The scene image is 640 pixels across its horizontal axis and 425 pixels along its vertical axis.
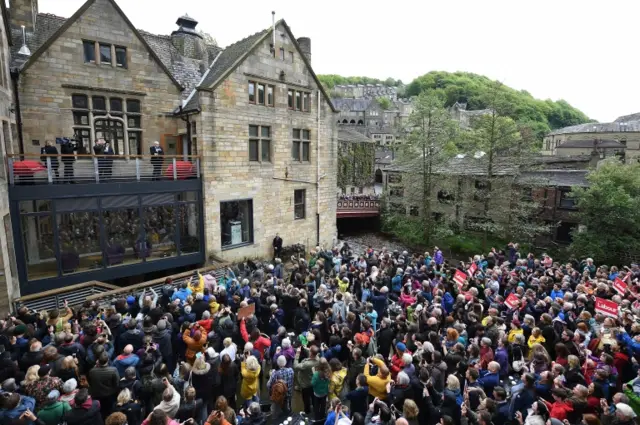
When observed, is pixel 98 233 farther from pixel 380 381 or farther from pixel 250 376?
pixel 380 381

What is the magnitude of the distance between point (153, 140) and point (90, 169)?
14.3 ft

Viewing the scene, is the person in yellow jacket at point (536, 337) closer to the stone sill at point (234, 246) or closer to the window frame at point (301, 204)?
the stone sill at point (234, 246)

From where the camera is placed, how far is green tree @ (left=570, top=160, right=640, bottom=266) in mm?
21359

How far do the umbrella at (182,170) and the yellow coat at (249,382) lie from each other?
11099 millimetres

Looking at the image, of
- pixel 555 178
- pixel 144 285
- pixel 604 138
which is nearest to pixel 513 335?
pixel 144 285

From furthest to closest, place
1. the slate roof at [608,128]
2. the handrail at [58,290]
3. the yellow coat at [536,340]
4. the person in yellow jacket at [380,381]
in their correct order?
the slate roof at [608,128]
the handrail at [58,290]
the yellow coat at [536,340]
the person in yellow jacket at [380,381]

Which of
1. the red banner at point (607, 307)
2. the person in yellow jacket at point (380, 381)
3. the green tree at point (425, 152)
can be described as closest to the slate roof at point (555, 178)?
the green tree at point (425, 152)

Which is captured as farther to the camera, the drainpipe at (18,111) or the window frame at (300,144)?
the window frame at (300,144)

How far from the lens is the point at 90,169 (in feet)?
45.4

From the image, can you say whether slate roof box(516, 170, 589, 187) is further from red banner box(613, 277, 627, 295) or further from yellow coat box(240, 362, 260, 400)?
yellow coat box(240, 362, 260, 400)

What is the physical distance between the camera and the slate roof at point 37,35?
48.5ft

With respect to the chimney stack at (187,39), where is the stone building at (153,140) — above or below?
below

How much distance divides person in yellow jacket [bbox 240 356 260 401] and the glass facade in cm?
993

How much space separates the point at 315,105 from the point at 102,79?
10.8 metres
